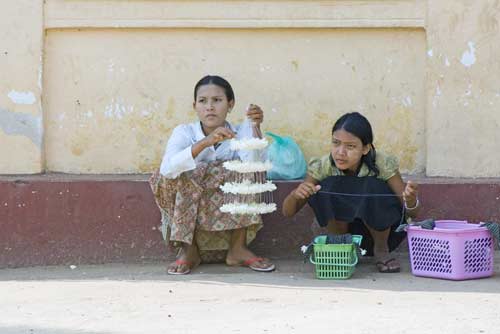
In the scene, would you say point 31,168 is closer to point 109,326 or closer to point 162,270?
point 162,270

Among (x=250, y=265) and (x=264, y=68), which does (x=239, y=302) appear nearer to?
(x=250, y=265)

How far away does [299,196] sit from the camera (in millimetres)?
5371

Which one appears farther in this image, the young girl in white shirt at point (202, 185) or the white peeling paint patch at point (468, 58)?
the white peeling paint patch at point (468, 58)

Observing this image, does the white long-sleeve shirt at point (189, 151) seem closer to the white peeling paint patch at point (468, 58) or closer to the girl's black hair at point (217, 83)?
the girl's black hair at point (217, 83)

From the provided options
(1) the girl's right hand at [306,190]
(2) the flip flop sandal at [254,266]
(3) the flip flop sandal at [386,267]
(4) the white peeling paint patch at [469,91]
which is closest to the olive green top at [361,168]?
(1) the girl's right hand at [306,190]

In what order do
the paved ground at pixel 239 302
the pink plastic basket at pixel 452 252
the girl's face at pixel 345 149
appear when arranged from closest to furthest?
the paved ground at pixel 239 302
the pink plastic basket at pixel 452 252
the girl's face at pixel 345 149

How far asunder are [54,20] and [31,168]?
904 mm

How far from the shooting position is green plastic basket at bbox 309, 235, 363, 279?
5293 millimetres

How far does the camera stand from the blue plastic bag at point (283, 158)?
592cm

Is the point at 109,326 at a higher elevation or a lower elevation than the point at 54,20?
lower

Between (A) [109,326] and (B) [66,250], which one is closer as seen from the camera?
(A) [109,326]

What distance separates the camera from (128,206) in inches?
233

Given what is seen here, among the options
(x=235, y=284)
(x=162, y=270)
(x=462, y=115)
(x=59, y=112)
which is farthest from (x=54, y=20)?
(x=462, y=115)

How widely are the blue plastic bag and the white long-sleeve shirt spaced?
0.90ft
